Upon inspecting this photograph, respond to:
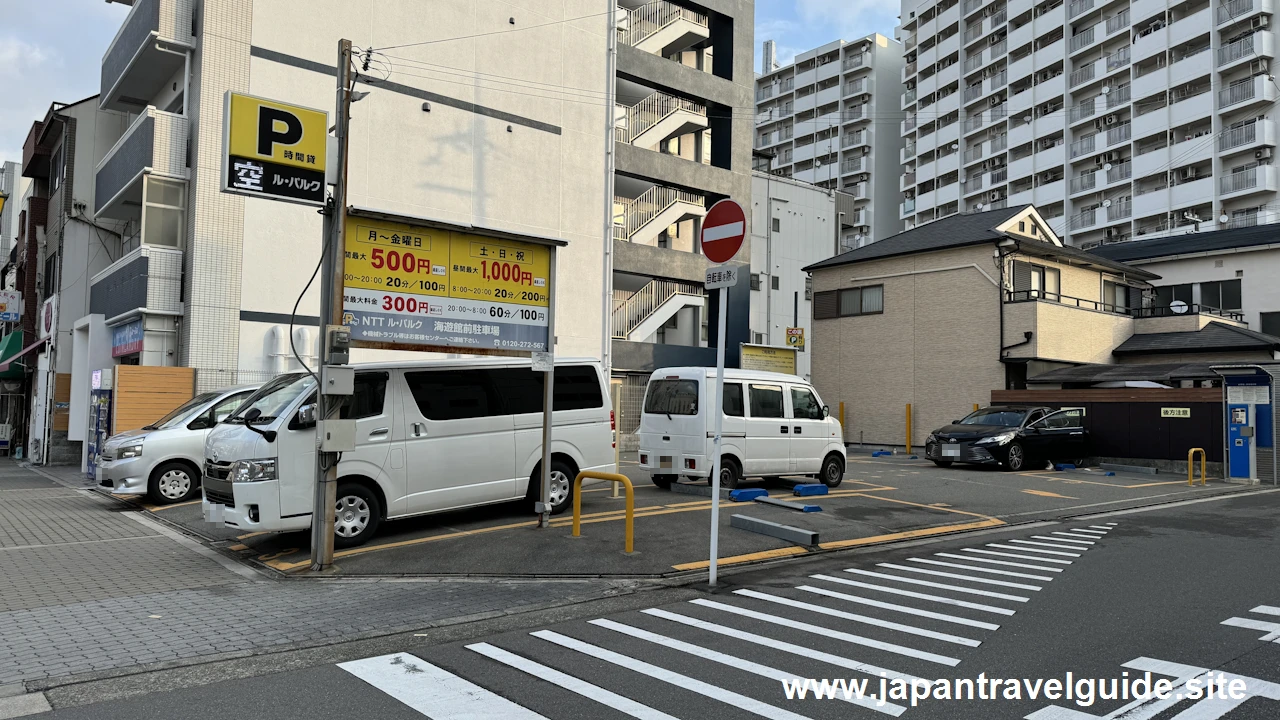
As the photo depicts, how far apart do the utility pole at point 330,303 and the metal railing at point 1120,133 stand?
5422cm

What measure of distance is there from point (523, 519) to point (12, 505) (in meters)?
9.02

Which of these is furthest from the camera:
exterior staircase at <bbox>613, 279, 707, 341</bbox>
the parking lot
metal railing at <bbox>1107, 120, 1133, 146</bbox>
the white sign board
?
metal railing at <bbox>1107, 120, 1133, 146</bbox>

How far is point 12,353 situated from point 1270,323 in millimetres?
48867

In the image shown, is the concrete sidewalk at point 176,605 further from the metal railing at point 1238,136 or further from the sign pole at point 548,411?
the metal railing at point 1238,136

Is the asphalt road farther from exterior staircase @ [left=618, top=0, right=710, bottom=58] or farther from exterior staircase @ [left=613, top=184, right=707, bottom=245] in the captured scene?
exterior staircase @ [left=618, top=0, right=710, bottom=58]

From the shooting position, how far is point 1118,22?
51375 mm

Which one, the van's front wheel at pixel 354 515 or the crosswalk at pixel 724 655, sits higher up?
the van's front wheel at pixel 354 515

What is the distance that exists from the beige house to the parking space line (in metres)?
21.5

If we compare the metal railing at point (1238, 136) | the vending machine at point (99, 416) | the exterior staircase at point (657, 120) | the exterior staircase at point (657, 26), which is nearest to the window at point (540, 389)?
the vending machine at point (99, 416)

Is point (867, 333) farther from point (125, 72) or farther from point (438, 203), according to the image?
point (125, 72)

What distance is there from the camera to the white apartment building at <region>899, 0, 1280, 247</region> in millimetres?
45688

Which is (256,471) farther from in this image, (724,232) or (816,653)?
(816,653)

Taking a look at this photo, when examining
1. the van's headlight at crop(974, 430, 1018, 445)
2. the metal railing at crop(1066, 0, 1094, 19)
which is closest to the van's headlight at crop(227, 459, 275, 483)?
the van's headlight at crop(974, 430, 1018, 445)

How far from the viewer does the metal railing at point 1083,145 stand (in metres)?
53.2
